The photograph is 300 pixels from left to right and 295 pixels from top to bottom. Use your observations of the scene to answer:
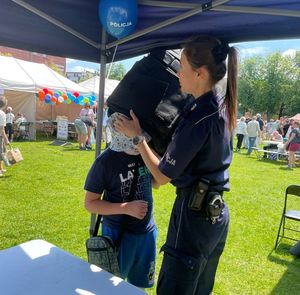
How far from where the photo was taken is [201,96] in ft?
5.17

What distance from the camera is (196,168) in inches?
61.3

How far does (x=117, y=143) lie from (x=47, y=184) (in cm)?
543

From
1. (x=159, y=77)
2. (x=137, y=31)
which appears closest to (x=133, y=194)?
(x=159, y=77)

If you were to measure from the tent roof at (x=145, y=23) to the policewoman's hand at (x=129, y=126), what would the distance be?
0.72 m

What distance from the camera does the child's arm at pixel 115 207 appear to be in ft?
5.78

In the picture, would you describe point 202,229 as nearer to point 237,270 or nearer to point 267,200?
point 237,270

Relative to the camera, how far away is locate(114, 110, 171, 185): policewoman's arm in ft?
5.29

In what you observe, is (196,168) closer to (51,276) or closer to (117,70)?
(51,276)

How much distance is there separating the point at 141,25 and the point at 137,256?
1523mm

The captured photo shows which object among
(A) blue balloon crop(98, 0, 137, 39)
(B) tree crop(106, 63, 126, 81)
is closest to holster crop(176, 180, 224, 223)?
(B) tree crop(106, 63, 126, 81)

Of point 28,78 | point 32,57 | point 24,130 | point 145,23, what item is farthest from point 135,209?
point 32,57

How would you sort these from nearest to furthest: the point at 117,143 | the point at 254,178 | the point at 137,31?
the point at 117,143
the point at 137,31
the point at 254,178

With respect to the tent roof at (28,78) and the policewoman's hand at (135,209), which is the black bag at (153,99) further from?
the tent roof at (28,78)

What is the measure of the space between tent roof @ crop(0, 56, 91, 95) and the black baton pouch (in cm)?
1217
